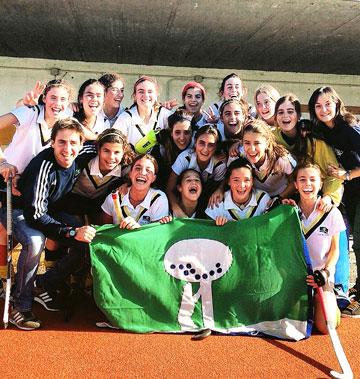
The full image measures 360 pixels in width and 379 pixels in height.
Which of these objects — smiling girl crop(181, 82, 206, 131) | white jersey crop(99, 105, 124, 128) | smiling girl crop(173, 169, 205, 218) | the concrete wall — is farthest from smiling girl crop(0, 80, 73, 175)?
the concrete wall

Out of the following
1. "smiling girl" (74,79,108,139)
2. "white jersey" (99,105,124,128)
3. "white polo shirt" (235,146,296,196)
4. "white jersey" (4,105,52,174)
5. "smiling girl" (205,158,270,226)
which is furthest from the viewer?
"white jersey" (99,105,124,128)

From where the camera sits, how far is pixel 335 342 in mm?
2906

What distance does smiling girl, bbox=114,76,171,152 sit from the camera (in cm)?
422

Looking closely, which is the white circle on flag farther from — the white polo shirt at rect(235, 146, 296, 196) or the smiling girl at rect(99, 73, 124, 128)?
the smiling girl at rect(99, 73, 124, 128)

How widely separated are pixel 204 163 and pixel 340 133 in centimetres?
128

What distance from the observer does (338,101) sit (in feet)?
12.8

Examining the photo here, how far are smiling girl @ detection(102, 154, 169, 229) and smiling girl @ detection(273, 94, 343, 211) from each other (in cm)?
133

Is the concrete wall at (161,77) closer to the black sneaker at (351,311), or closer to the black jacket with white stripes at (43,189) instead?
the black jacket with white stripes at (43,189)

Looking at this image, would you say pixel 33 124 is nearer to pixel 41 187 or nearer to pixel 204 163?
pixel 41 187

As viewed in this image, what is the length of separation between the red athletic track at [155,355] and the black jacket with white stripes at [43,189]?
78cm

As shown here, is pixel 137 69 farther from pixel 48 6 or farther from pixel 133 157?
pixel 133 157

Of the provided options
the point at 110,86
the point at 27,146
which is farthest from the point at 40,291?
the point at 110,86

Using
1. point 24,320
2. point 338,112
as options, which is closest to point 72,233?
point 24,320

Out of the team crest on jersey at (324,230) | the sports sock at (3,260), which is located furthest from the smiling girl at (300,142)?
the sports sock at (3,260)
